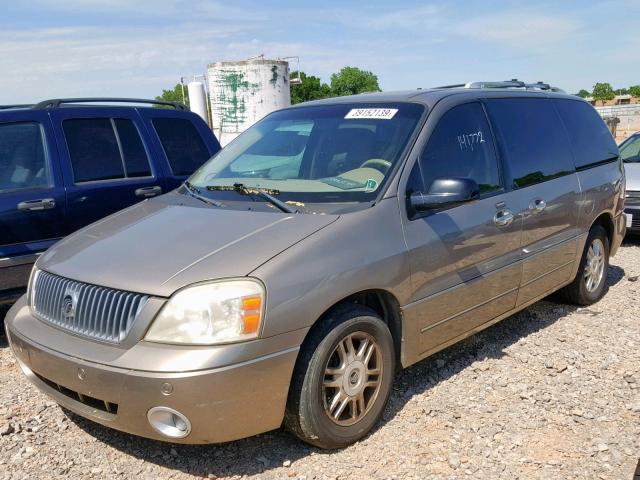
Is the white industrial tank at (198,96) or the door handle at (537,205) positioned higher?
the white industrial tank at (198,96)

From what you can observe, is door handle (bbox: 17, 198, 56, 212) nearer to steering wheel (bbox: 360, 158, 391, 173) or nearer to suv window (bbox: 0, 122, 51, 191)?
suv window (bbox: 0, 122, 51, 191)

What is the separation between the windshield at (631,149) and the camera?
9.42 m

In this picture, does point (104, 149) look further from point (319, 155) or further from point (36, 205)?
point (319, 155)

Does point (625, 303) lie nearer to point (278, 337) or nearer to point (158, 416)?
point (278, 337)

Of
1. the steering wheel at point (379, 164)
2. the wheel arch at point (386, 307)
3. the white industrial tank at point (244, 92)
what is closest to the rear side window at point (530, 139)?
the steering wheel at point (379, 164)

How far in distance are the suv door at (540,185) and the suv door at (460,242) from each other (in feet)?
0.54

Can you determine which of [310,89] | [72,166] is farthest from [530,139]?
[310,89]

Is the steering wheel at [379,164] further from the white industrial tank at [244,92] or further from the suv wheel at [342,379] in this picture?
the white industrial tank at [244,92]

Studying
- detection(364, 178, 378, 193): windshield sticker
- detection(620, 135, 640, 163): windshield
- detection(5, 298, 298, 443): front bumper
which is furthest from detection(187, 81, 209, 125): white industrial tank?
detection(5, 298, 298, 443): front bumper

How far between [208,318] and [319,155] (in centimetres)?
160

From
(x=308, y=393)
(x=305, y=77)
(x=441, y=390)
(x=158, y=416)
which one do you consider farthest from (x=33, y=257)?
(x=305, y=77)

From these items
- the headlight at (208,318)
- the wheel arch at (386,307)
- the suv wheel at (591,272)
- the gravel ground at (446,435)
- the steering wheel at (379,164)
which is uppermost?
the steering wheel at (379,164)

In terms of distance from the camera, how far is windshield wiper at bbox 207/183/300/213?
11.2 feet

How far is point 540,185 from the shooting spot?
4586mm
